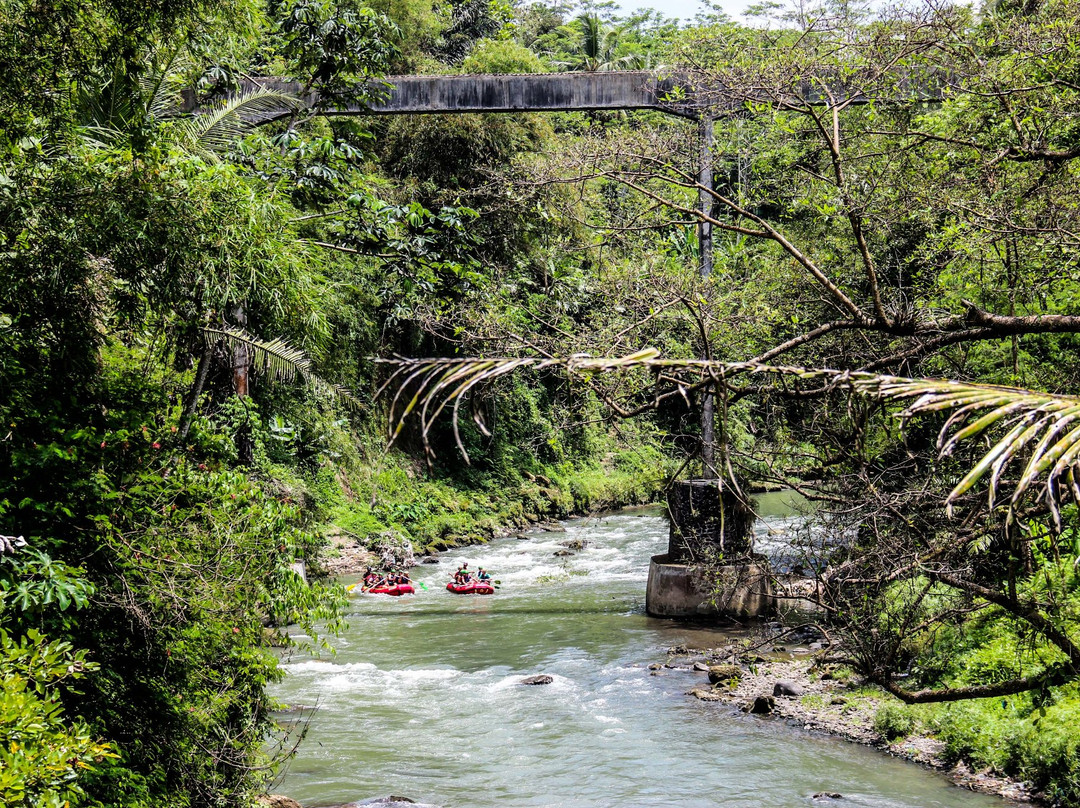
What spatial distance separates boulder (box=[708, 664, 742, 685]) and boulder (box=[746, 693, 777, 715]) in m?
0.85

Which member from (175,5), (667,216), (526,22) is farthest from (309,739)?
(526,22)

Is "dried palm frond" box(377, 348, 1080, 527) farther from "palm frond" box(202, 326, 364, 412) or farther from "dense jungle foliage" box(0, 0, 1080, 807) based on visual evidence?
"palm frond" box(202, 326, 364, 412)

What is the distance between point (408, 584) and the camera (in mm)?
16531

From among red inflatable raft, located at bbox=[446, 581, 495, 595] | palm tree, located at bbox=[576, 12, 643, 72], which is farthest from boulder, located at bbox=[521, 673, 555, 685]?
palm tree, located at bbox=[576, 12, 643, 72]

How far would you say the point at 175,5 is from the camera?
6.43 meters

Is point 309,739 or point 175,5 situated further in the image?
point 309,739

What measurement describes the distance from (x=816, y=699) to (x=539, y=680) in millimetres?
3213

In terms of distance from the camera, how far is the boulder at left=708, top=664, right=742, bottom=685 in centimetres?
1105

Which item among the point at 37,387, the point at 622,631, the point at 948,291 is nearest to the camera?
the point at 37,387

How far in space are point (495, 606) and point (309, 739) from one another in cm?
595

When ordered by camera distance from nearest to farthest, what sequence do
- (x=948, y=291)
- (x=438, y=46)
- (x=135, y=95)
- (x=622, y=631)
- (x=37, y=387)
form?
(x=37, y=387) < (x=135, y=95) < (x=948, y=291) < (x=622, y=631) < (x=438, y=46)

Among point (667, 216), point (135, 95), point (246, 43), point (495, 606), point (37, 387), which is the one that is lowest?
point (495, 606)

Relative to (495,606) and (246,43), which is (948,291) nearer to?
(246,43)

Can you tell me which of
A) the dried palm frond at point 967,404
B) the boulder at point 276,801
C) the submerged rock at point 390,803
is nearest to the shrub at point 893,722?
the submerged rock at point 390,803
